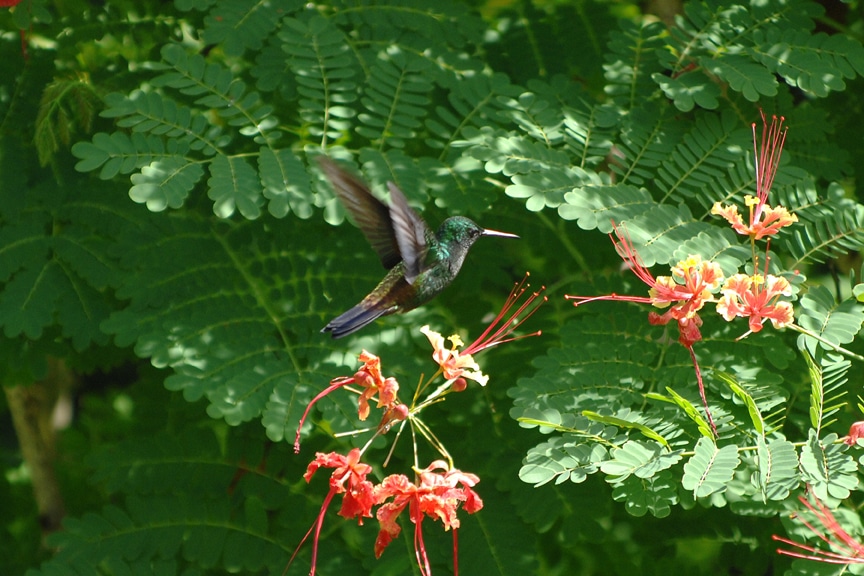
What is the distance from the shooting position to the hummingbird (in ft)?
6.78

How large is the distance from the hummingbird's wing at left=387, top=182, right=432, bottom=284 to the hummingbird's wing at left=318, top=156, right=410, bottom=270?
43mm

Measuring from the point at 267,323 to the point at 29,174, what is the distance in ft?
2.94

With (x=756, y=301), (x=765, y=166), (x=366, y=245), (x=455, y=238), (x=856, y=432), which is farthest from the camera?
(x=366, y=245)

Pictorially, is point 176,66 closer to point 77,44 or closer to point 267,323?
point 77,44

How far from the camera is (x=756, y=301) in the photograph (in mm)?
1904

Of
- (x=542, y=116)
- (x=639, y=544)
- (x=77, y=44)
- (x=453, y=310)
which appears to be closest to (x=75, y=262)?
(x=77, y=44)

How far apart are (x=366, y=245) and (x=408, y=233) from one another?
70 cm

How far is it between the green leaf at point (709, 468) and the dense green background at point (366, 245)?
0.26 m

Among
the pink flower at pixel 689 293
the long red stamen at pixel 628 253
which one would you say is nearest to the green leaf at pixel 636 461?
the pink flower at pixel 689 293

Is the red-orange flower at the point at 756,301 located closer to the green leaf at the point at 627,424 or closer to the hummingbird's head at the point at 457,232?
the green leaf at the point at 627,424

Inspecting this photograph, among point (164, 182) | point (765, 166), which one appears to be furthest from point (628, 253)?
point (164, 182)

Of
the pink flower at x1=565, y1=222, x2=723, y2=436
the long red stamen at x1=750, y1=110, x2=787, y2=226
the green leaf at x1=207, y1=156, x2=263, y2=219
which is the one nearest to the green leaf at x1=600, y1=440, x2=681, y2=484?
the pink flower at x1=565, y1=222, x2=723, y2=436

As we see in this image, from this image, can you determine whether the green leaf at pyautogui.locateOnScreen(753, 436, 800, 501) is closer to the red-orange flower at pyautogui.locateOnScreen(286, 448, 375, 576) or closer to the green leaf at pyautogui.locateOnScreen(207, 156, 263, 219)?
the red-orange flower at pyautogui.locateOnScreen(286, 448, 375, 576)

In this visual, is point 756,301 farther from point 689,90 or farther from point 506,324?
point 689,90
